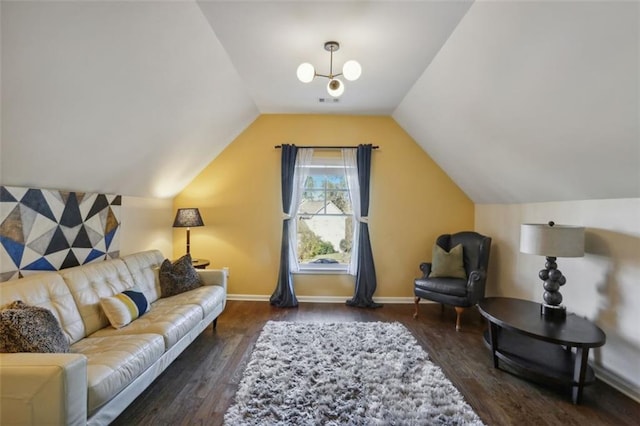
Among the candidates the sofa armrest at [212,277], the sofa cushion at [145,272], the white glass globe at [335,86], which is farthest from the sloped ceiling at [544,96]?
the sofa cushion at [145,272]

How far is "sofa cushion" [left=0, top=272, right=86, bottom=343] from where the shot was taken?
1.91m

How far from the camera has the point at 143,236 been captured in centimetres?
376

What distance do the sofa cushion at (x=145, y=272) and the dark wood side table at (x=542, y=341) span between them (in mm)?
3139

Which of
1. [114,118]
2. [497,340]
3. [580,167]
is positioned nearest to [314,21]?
[114,118]

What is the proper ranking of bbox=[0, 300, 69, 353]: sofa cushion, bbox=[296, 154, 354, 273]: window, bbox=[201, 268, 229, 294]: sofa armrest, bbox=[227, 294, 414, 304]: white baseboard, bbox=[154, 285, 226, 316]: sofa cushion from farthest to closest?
bbox=[296, 154, 354, 273]: window < bbox=[227, 294, 414, 304]: white baseboard < bbox=[201, 268, 229, 294]: sofa armrest < bbox=[154, 285, 226, 316]: sofa cushion < bbox=[0, 300, 69, 353]: sofa cushion

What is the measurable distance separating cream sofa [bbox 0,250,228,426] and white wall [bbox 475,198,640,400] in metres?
3.41

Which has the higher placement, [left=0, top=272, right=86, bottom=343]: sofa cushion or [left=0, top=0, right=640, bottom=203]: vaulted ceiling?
[left=0, top=0, right=640, bottom=203]: vaulted ceiling

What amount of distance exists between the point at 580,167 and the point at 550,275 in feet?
3.05

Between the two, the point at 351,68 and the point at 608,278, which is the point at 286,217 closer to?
the point at 351,68

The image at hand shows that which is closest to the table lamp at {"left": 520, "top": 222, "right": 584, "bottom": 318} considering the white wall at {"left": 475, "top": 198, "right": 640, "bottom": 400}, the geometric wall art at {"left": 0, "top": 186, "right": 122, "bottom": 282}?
the white wall at {"left": 475, "top": 198, "right": 640, "bottom": 400}

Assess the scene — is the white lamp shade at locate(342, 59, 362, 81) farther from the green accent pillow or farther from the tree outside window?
the green accent pillow

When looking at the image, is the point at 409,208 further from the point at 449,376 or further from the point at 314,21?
the point at 314,21

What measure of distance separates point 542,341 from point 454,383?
33.5 inches

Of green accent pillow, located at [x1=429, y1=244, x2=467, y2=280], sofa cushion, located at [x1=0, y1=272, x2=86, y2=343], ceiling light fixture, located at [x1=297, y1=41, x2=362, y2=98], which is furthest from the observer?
green accent pillow, located at [x1=429, y1=244, x2=467, y2=280]
